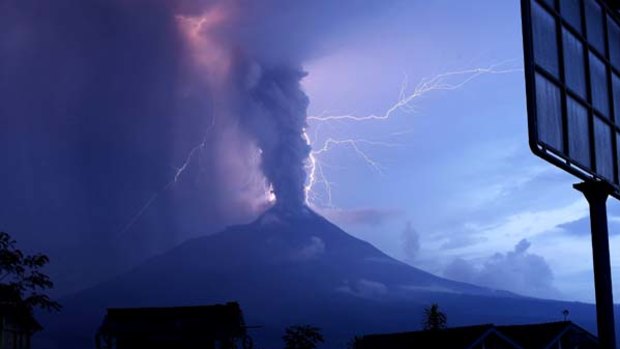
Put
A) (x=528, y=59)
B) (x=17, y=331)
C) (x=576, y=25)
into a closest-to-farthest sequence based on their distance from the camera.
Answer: (x=528, y=59)
(x=576, y=25)
(x=17, y=331)

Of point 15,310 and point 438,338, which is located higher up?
point 15,310

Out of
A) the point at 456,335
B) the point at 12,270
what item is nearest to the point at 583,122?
the point at 12,270

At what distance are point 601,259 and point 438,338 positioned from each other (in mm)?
25837

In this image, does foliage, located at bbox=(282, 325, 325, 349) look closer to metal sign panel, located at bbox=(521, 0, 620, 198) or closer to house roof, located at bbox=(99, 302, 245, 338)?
house roof, located at bbox=(99, 302, 245, 338)

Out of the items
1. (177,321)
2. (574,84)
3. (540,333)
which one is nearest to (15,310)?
(177,321)

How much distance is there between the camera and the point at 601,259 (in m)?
15.7

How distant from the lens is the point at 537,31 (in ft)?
45.9

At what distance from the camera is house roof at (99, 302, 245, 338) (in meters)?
39.0

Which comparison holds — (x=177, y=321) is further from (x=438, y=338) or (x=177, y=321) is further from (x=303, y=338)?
(x=303, y=338)

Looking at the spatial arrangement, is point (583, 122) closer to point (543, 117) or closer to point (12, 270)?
point (543, 117)

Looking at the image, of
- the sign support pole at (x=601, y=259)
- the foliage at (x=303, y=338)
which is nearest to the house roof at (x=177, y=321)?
the foliage at (x=303, y=338)

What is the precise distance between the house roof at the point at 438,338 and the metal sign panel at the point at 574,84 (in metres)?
22.5

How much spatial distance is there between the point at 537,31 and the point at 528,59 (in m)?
0.69

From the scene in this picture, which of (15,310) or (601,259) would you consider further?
(15,310)
